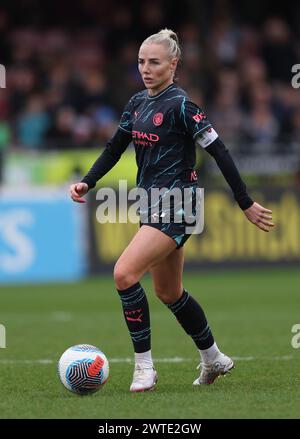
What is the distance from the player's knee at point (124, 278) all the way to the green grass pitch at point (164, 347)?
687 mm

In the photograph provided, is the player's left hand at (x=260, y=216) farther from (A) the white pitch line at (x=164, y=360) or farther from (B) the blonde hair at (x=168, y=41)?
(A) the white pitch line at (x=164, y=360)

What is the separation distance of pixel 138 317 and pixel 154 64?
5.30 ft

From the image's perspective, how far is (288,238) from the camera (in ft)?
56.0

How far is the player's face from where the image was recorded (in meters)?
7.24

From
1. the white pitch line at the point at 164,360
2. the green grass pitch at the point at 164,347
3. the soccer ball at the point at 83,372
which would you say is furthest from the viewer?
the white pitch line at the point at 164,360

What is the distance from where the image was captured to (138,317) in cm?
726

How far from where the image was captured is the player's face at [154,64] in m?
7.24

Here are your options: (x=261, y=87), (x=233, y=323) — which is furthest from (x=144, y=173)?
(x=261, y=87)

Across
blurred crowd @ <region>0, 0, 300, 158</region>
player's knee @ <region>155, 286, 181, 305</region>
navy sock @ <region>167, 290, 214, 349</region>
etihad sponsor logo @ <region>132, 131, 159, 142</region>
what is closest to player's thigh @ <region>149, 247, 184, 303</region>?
player's knee @ <region>155, 286, 181, 305</region>

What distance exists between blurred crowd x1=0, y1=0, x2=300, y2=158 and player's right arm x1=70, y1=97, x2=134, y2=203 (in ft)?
34.8

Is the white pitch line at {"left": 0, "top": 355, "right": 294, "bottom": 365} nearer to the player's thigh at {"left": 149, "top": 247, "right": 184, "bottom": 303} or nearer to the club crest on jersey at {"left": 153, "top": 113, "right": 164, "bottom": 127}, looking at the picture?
the player's thigh at {"left": 149, "top": 247, "right": 184, "bottom": 303}

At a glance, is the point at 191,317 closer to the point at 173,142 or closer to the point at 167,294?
the point at 167,294

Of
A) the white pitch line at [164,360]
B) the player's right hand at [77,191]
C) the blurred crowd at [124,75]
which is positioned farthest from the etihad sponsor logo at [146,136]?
the blurred crowd at [124,75]
